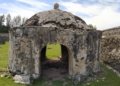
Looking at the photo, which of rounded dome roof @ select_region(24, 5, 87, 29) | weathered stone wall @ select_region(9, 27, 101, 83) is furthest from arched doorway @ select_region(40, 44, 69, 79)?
rounded dome roof @ select_region(24, 5, 87, 29)

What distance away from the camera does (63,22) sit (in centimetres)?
2008

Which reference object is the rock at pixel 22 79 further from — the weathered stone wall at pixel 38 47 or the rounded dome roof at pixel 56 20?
the rounded dome roof at pixel 56 20

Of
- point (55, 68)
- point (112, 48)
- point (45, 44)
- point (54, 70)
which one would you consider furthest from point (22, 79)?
point (112, 48)

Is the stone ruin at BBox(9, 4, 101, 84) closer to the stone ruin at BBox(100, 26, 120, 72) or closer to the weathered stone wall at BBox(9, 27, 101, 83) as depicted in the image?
the weathered stone wall at BBox(9, 27, 101, 83)

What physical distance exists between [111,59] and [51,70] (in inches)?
221

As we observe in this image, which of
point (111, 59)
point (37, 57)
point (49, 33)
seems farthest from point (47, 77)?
point (111, 59)

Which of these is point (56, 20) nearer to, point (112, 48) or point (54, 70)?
point (54, 70)

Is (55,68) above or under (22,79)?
above

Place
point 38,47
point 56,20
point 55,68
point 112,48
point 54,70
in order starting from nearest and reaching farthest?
1. point 38,47
2. point 56,20
3. point 54,70
4. point 55,68
5. point 112,48

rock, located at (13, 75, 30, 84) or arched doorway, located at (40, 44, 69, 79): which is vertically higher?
arched doorway, located at (40, 44, 69, 79)

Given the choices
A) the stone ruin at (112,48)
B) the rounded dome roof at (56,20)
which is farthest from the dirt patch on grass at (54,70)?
the stone ruin at (112,48)

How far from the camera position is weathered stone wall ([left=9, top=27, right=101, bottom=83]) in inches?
757

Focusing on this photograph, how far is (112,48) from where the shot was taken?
25766mm

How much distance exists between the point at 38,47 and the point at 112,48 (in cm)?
831
